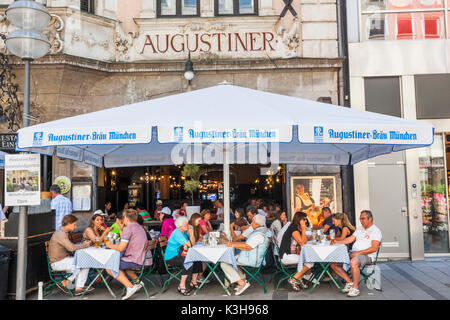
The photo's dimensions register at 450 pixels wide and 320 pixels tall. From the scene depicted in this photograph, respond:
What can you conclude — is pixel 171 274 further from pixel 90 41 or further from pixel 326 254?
pixel 90 41

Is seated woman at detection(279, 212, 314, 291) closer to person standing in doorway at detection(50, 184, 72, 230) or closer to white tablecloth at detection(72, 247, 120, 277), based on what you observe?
white tablecloth at detection(72, 247, 120, 277)

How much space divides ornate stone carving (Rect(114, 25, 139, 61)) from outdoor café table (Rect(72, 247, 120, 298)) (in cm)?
590

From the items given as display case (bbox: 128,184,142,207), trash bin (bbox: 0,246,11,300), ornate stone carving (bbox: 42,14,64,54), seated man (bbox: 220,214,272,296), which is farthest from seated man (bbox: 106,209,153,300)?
display case (bbox: 128,184,142,207)

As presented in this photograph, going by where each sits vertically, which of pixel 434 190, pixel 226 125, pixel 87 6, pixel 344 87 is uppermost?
pixel 87 6

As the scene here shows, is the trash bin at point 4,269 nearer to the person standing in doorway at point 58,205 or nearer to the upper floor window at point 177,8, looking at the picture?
the person standing in doorway at point 58,205

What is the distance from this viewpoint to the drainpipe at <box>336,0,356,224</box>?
10102 mm

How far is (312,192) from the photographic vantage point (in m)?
10.0

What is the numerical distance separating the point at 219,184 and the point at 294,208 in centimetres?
635

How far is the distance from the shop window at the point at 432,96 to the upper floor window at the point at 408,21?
1.19 m

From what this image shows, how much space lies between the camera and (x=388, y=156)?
10.1m

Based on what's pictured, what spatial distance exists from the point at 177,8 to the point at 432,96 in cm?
704

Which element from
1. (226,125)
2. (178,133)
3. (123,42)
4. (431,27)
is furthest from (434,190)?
(123,42)

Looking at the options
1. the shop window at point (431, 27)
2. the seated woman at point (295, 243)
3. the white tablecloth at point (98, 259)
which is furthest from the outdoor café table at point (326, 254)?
the shop window at point (431, 27)

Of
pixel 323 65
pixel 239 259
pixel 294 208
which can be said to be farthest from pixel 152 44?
pixel 239 259
